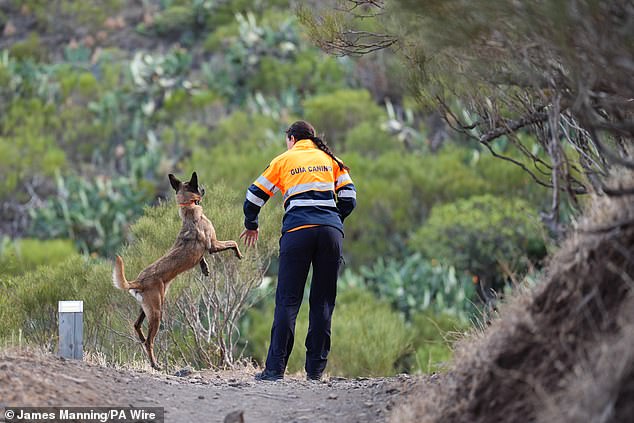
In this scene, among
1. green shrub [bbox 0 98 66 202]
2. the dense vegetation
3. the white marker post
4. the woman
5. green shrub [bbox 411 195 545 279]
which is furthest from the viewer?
green shrub [bbox 0 98 66 202]

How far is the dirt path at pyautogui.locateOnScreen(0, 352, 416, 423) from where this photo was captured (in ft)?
24.8

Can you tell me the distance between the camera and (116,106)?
129 feet

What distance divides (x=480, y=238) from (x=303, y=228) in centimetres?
1944

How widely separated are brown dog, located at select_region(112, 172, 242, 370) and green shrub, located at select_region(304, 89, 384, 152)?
87.3 feet

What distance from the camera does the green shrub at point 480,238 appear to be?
2809 centimetres

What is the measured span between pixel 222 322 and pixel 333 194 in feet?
11.4

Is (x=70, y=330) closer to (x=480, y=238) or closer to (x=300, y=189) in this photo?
(x=300, y=189)

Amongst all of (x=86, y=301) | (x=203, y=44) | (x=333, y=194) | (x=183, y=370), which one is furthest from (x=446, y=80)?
(x=203, y=44)

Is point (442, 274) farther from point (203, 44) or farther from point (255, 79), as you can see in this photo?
point (203, 44)

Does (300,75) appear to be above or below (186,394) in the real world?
below

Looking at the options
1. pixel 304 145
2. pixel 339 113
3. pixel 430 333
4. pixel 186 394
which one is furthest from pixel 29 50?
pixel 186 394
